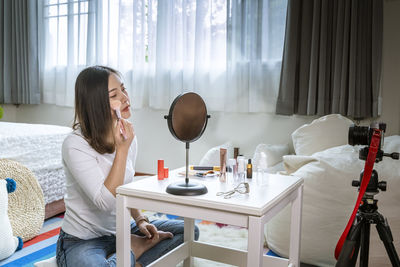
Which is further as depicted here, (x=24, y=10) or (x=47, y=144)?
(x=24, y=10)

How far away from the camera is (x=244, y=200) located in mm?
1116

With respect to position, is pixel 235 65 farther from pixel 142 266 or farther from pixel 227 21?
pixel 142 266

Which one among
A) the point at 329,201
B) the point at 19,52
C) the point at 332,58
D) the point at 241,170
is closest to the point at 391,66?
the point at 332,58

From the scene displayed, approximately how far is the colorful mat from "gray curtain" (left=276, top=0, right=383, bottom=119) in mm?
1811

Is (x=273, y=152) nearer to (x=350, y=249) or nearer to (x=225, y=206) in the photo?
(x=350, y=249)

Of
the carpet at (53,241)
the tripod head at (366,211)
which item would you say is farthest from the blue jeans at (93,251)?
the tripod head at (366,211)

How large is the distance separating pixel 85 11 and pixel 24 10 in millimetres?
816

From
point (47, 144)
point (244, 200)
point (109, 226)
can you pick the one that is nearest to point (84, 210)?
point (109, 226)

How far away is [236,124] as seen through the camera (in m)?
3.20

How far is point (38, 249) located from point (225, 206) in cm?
139

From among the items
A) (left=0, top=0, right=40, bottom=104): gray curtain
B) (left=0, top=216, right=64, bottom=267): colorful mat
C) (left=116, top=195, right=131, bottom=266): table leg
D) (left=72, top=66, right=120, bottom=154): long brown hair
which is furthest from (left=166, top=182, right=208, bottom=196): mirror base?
(left=0, top=0, right=40, bottom=104): gray curtain

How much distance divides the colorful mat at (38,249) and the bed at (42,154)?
20 cm

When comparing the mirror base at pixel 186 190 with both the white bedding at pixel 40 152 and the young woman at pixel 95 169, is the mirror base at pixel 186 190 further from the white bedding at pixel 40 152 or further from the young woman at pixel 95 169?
the white bedding at pixel 40 152

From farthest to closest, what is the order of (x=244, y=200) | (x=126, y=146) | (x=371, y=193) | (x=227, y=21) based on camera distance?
(x=227, y=21) → (x=126, y=146) → (x=371, y=193) → (x=244, y=200)
